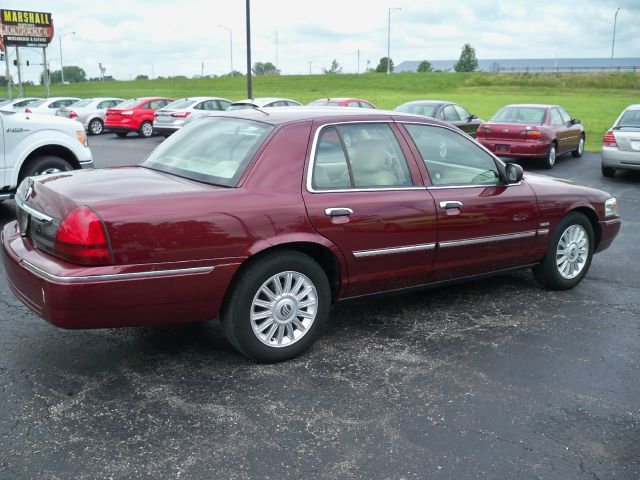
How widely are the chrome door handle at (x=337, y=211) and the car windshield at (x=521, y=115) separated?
41.6 feet

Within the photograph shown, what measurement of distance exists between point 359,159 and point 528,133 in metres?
11.8

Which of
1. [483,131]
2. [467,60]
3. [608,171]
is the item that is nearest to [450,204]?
[608,171]

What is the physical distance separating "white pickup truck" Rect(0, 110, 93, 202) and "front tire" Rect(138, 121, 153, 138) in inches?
667

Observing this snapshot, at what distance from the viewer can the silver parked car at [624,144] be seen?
13125 mm

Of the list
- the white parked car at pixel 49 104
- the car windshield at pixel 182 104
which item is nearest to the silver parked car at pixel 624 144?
the car windshield at pixel 182 104

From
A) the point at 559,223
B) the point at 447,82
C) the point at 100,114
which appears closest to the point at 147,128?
the point at 100,114

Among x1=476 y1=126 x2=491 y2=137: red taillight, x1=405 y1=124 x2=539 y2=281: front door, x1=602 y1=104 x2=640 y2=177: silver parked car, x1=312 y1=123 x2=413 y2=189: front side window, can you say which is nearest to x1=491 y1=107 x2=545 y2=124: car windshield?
x1=476 y1=126 x2=491 y2=137: red taillight

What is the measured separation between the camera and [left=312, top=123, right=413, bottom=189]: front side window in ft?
15.1

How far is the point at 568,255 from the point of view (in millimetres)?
6152

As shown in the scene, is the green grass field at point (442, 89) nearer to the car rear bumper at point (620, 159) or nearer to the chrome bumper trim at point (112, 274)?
the car rear bumper at point (620, 159)

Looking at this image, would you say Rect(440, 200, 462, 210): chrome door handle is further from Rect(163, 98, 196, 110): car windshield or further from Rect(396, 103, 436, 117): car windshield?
Rect(163, 98, 196, 110): car windshield

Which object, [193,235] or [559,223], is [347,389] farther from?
[559,223]

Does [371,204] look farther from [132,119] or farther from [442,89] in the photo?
[442,89]

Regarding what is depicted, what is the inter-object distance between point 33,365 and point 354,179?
2388 millimetres
